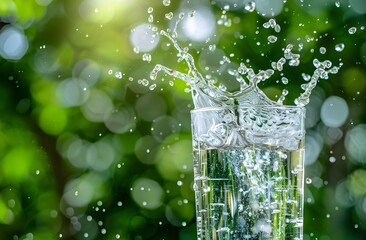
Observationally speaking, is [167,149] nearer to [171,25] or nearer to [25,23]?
[171,25]

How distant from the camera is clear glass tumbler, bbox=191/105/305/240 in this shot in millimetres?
965

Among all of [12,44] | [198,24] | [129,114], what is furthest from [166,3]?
[12,44]

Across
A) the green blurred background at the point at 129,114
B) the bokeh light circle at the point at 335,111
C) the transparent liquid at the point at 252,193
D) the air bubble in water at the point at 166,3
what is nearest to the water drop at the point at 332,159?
the green blurred background at the point at 129,114

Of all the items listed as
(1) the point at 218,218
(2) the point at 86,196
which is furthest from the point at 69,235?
(1) the point at 218,218

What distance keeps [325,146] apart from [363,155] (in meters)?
0.14

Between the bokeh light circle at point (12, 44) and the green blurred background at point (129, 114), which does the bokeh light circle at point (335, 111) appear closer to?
the green blurred background at point (129, 114)

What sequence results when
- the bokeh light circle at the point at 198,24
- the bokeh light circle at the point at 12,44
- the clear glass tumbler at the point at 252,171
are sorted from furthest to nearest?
the bokeh light circle at the point at 12,44, the bokeh light circle at the point at 198,24, the clear glass tumbler at the point at 252,171

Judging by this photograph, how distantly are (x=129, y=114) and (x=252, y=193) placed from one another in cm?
171

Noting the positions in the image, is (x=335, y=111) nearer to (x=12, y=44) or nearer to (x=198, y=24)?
(x=198, y=24)

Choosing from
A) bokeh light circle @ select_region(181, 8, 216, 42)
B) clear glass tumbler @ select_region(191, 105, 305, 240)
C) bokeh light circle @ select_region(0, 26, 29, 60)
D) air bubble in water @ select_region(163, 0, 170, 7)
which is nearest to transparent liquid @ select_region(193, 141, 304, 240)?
clear glass tumbler @ select_region(191, 105, 305, 240)

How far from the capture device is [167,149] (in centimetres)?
263

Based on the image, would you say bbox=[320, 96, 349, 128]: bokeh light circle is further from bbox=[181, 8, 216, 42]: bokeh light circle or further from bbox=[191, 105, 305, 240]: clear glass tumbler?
bbox=[191, 105, 305, 240]: clear glass tumbler

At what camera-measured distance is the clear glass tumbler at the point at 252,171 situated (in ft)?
3.17

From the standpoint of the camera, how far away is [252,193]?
964 mm
